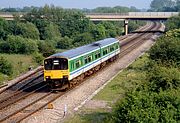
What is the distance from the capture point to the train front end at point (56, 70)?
2645cm

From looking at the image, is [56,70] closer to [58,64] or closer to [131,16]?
[58,64]

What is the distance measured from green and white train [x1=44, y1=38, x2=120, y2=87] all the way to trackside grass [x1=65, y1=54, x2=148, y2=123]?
7.70 feet

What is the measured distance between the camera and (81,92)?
86.5 feet

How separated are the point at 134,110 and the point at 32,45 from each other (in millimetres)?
50746

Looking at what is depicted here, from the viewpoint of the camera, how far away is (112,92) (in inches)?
1015

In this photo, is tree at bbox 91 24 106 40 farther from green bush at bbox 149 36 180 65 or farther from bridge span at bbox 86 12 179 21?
green bush at bbox 149 36 180 65

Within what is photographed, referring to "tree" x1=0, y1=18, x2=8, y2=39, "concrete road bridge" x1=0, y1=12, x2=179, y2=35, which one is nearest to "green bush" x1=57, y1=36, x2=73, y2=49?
"tree" x1=0, y1=18, x2=8, y2=39

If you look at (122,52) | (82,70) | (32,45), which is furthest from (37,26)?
(82,70)

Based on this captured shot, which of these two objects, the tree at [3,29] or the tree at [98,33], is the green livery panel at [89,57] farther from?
the tree at [3,29]

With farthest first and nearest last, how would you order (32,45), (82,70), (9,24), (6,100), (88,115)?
(9,24) → (32,45) → (82,70) → (6,100) → (88,115)

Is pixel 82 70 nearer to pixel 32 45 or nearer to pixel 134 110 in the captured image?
pixel 134 110

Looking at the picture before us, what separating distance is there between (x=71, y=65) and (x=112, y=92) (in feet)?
11.3

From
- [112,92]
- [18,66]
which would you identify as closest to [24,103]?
[112,92]

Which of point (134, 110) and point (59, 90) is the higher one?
point (134, 110)
